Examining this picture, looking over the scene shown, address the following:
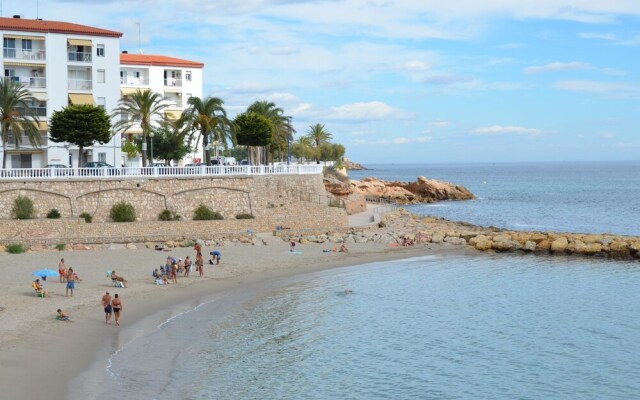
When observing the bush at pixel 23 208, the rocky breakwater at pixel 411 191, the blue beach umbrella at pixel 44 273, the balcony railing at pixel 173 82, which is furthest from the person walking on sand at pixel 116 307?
the rocky breakwater at pixel 411 191

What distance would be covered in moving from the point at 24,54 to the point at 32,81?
2044 mm

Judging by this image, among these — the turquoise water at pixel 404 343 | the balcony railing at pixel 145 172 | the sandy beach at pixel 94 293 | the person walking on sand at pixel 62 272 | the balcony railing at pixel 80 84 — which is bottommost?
the turquoise water at pixel 404 343

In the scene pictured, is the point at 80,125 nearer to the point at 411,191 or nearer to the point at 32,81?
the point at 32,81

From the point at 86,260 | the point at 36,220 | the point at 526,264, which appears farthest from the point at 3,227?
the point at 526,264

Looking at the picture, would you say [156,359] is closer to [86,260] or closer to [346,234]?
[86,260]

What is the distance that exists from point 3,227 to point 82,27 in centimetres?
2386

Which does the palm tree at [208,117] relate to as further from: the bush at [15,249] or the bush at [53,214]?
the bush at [15,249]

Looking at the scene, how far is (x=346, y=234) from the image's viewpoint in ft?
164

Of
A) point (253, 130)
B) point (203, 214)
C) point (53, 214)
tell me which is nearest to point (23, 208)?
point (53, 214)

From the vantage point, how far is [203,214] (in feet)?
158

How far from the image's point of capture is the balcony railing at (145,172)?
1791 inches

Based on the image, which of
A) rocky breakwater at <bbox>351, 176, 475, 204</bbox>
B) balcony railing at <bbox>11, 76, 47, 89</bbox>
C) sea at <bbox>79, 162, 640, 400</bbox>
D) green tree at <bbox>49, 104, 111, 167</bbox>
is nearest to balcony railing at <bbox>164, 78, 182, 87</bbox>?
balcony railing at <bbox>11, 76, 47, 89</bbox>

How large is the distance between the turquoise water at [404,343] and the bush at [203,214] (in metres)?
11.7

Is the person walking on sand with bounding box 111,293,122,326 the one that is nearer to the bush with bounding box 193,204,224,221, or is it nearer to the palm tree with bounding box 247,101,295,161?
the bush with bounding box 193,204,224,221
